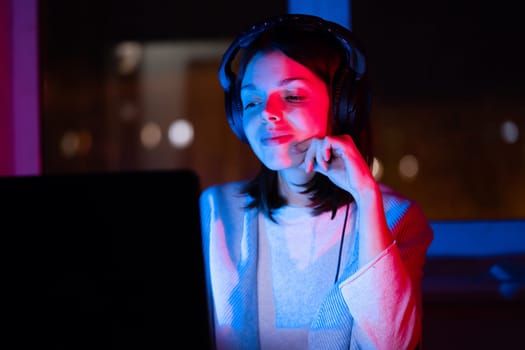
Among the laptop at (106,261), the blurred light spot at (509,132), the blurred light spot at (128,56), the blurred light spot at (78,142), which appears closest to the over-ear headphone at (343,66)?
the laptop at (106,261)

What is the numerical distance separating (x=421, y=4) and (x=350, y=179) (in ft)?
3.97

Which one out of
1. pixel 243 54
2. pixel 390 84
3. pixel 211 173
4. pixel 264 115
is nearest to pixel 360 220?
pixel 264 115

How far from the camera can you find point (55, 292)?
586mm

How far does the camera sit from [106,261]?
1.94 feet

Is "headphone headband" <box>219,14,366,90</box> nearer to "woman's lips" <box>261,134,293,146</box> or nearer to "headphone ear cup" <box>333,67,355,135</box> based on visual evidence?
"headphone ear cup" <box>333,67,355,135</box>

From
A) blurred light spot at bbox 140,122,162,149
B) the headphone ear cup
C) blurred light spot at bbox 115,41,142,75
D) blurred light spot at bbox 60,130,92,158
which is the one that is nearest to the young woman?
the headphone ear cup

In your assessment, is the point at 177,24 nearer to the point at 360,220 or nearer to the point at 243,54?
the point at 243,54

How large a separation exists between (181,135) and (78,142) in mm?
814

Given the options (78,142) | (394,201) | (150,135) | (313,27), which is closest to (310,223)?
(394,201)

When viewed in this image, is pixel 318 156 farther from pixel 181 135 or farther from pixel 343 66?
pixel 181 135

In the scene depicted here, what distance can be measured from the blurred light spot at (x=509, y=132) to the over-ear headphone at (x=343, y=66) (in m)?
1.13

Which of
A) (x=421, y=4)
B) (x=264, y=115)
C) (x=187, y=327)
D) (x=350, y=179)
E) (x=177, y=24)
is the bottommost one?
(x=187, y=327)

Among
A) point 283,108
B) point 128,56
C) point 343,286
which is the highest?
point 128,56

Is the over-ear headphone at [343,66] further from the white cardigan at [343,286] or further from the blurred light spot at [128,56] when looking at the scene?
the blurred light spot at [128,56]
